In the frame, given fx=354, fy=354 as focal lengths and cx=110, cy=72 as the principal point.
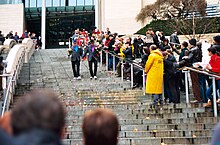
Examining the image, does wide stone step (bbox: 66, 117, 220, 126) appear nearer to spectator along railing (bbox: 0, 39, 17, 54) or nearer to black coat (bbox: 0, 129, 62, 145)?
black coat (bbox: 0, 129, 62, 145)

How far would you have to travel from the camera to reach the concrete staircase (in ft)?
23.0

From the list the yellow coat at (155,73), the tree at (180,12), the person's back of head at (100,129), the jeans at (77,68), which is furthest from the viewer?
the tree at (180,12)

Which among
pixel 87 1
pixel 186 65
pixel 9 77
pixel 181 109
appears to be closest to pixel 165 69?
pixel 186 65

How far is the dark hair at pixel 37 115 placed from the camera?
1.96 meters

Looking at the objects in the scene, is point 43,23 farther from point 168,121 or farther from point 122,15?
point 168,121

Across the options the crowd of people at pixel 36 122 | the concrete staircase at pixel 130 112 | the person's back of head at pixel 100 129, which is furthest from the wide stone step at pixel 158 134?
the crowd of people at pixel 36 122

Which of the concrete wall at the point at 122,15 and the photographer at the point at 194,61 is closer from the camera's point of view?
the photographer at the point at 194,61

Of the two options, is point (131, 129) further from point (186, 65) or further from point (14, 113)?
point (14, 113)

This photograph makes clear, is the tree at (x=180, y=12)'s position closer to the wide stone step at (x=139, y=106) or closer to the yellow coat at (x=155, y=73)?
the yellow coat at (x=155, y=73)

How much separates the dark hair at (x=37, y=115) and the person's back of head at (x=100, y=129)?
0.23 m

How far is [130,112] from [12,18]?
36.3 meters

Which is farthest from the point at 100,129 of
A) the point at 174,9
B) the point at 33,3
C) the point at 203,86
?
the point at 33,3

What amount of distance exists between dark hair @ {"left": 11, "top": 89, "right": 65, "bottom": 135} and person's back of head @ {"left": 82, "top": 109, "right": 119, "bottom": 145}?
23cm

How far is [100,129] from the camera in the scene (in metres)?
2.16
